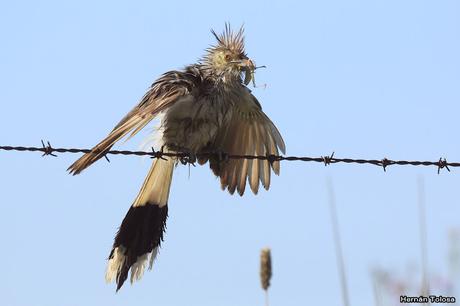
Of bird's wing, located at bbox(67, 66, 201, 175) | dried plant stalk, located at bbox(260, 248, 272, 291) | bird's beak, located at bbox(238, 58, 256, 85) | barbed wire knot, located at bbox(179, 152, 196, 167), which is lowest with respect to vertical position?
dried plant stalk, located at bbox(260, 248, 272, 291)

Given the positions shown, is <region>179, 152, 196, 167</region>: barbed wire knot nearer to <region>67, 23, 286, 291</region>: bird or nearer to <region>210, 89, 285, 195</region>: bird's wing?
<region>67, 23, 286, 291</region>: bird

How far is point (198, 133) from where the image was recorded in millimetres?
6086

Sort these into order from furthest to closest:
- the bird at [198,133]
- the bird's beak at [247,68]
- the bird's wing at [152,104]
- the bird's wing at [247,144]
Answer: the bird's wing at [247,144] < the bird's beak at [247,68] < the bird at [198,133] < the bird's wing at [152,104]

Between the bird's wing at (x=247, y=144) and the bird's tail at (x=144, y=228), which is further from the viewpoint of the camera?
the bird's wing at (x=247, y=144)

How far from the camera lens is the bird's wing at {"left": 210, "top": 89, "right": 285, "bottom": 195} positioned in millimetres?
6629

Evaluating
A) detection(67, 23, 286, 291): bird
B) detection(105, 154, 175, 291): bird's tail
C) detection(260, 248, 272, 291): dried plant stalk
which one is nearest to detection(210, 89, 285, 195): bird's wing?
detection(67, 23, 286, 291): bird

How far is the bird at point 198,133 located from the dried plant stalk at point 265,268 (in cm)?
104

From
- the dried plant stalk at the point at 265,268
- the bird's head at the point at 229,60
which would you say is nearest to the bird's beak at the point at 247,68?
the bird's head at the point at 229,60

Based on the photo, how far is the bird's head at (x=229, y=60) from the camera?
6523 mm

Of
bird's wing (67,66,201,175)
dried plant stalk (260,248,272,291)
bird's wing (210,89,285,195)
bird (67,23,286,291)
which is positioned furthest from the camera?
bird's wing (210,89,285,195)

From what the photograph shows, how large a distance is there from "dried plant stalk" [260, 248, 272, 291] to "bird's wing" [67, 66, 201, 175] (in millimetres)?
1030

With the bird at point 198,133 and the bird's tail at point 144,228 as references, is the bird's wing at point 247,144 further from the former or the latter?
the bird's tail at point 144,228

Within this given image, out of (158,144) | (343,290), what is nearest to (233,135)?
(158,144)

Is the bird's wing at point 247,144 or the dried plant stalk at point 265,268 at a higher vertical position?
the bird's wing at point 247,144
